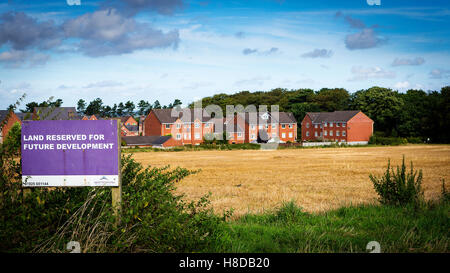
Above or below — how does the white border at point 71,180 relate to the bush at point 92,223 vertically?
above

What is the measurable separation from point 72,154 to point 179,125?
89062 millimetres

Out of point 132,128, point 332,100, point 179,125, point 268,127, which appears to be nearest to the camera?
point 179,125

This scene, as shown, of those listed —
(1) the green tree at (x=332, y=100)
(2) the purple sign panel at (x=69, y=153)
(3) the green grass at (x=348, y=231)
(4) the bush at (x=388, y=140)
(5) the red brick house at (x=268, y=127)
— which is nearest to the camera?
(2) the purple sign panel at (x=69, y=153)

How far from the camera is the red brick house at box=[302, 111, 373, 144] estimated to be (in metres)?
94.6

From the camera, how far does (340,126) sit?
98.4 m

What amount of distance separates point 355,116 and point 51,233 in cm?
9627

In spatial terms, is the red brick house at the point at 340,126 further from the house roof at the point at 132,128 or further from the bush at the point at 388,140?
the house roof at the point at 132,128

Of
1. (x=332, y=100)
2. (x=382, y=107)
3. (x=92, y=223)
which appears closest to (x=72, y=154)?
(x=92, y=223)

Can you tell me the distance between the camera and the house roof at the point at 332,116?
95812 mm

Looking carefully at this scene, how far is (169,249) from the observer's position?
5.32 metres

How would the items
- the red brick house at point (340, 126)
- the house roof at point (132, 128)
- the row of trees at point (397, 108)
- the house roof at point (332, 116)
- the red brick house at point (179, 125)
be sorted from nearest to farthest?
1. the row of trees at point (397, 108)
2. the red brick house at point (179, 125)
3. the red brick house at point (340, 126)
4. the house roof at point (332, 116)
5. the house roof at point (132, 128)

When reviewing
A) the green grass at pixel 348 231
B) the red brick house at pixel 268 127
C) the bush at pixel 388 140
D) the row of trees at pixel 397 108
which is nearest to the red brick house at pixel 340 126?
the row of trees at pixel 397 108

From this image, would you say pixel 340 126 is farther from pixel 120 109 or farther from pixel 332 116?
pixel 120 109

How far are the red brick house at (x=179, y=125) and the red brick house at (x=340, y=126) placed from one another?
32238 mm
